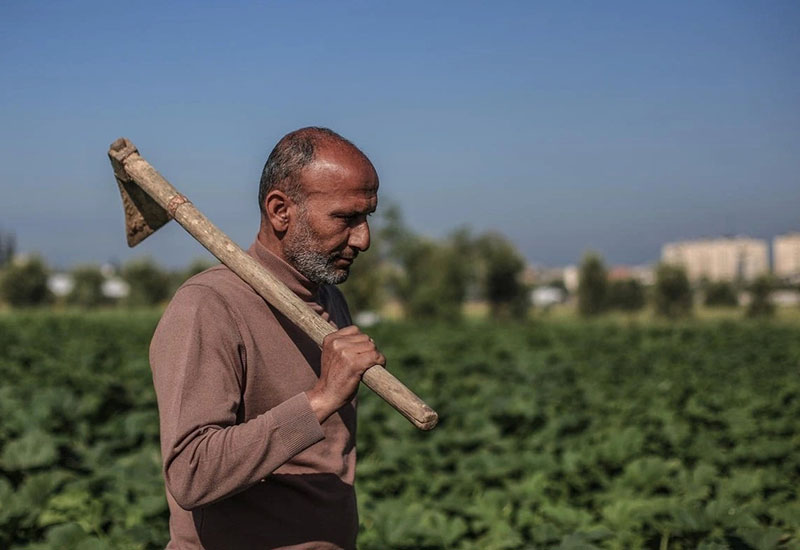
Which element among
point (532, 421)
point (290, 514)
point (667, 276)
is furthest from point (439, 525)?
point (667, 276)

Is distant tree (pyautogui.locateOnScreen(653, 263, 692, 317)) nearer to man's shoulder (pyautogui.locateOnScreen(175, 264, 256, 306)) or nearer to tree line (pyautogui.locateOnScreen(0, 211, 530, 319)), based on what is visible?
tree line (pyautogui.locateOnScreen(0, 211, 530, 319))

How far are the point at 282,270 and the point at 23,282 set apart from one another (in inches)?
2390

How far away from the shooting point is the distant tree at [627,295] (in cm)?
Result: 5358

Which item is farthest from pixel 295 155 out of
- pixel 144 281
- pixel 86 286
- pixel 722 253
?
pixel 722 253

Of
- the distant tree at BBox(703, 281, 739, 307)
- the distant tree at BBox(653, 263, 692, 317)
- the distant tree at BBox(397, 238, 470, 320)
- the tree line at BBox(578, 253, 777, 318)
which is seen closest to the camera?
the tree line at BBox(578, 253, 777, 318)

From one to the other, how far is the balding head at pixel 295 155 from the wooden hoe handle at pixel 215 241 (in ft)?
0.55

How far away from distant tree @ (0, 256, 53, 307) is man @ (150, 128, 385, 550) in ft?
199

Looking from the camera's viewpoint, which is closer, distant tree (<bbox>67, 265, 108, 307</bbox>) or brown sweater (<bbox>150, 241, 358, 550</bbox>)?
brown sweater (<bbox>150, 241, 358, 550</bbox>)

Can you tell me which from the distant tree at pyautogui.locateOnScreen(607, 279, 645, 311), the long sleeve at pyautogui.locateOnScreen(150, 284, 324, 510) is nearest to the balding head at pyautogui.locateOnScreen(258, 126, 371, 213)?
the long sleeve at pyautogui.locateOnScreen(150, 284, 324, 510)

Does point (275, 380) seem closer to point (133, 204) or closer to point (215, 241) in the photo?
point (215, 241)

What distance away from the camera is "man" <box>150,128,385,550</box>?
1956mm

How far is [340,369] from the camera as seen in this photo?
1.98 m

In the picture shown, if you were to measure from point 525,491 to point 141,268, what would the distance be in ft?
184

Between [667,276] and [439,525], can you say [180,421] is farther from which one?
[667,276]
